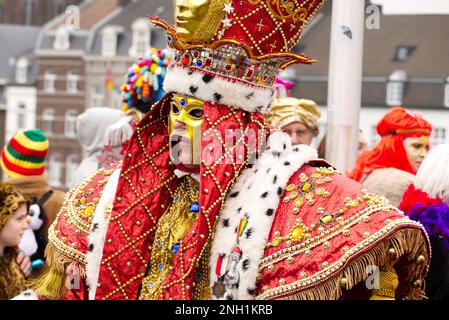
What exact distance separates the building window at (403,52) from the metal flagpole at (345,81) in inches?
1266

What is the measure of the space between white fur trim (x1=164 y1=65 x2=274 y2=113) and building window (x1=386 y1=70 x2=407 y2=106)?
36384 mm

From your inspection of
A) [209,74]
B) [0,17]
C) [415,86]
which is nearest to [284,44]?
[209,74]

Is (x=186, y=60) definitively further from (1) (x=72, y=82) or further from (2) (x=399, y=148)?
(1) (x=72, y=82)

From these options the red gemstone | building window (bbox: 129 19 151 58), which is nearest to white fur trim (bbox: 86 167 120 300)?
the red gemstone

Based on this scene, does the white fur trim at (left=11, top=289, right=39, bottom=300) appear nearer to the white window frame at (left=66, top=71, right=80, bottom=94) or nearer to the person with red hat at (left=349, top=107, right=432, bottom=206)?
the person with red hat at (left=349, top=107, right=432, bottom=206)

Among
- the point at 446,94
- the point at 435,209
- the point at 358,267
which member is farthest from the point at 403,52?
the point at 358,267

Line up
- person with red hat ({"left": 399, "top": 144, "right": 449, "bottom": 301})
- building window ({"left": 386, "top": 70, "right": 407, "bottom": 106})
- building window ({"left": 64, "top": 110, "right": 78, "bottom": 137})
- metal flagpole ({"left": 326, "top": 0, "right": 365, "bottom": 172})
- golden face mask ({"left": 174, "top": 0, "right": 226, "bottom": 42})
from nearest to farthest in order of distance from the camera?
golden face mask ({"left": 174, "top": 0, "right": 226, "bottom": 42}) < person with red hat ({"left": 399, "top": 144, "right": 449, "bottom": 301}) < metal flagpole ({"left": 326, "top": 0, "right": 365, "bottom": 172}) < building window ({"left": 386, "top": 70, "right": 407, "bottom": 106}) < building window ({"left": 64, "top": 110, "right": 78, "bottom": 137})

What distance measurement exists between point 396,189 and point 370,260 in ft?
8.52

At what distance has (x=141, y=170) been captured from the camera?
5.25 m

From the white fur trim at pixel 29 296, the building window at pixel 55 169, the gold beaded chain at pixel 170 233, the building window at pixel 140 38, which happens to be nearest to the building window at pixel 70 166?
the building window at pixel 55 169

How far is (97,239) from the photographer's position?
5160mm

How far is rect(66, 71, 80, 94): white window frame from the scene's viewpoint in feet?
182

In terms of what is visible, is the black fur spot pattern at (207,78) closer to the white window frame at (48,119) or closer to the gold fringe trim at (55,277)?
the gold fringe trim at (55,277)
